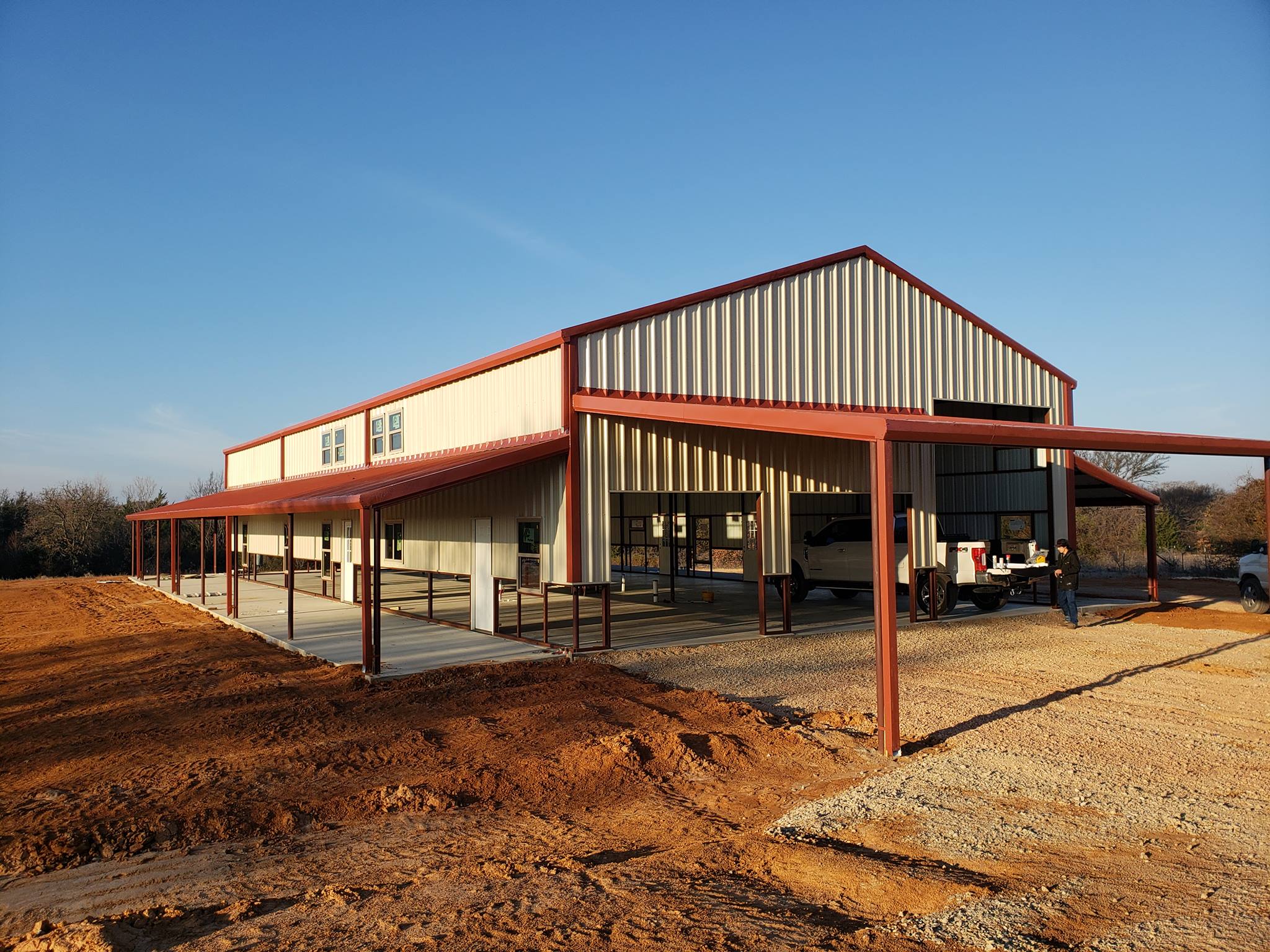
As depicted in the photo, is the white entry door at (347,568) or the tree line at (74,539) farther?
the tree line at (74,539)

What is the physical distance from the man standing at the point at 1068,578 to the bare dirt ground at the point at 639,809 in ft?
11.1

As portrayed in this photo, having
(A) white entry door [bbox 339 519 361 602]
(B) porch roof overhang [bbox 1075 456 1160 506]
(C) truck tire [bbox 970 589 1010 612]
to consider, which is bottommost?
(C) truck tire [bbox 970 589 1010 612]

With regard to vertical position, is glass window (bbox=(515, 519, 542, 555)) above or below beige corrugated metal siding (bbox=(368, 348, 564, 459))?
below

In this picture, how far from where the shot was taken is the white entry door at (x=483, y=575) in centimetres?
1670

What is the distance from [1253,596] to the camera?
734 inches

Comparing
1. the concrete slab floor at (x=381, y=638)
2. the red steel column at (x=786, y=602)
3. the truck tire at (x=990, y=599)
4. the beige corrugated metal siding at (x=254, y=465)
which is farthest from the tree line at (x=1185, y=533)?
the beige corrugated metal siding at (x=254, y=465)

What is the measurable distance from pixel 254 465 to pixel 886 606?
1350 inches

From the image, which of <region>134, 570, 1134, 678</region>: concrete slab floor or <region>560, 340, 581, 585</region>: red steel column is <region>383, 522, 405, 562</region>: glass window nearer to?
<region>134, 570, 1134, 678</region>: concrete slab floor

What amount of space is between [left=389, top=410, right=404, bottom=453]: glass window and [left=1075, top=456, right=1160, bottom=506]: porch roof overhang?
15.8 metres

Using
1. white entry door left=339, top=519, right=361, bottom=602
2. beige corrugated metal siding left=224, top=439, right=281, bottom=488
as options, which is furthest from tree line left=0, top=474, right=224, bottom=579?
white entry door left=339, top=519, right=361, bottom=602

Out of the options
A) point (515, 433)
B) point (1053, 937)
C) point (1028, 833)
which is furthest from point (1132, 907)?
point (515, 433)

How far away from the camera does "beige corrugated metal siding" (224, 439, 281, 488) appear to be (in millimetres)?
34500

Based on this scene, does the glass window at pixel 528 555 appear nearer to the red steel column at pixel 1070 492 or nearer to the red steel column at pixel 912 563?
the red steel column at pixel 912 563

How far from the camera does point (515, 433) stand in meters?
16.4
